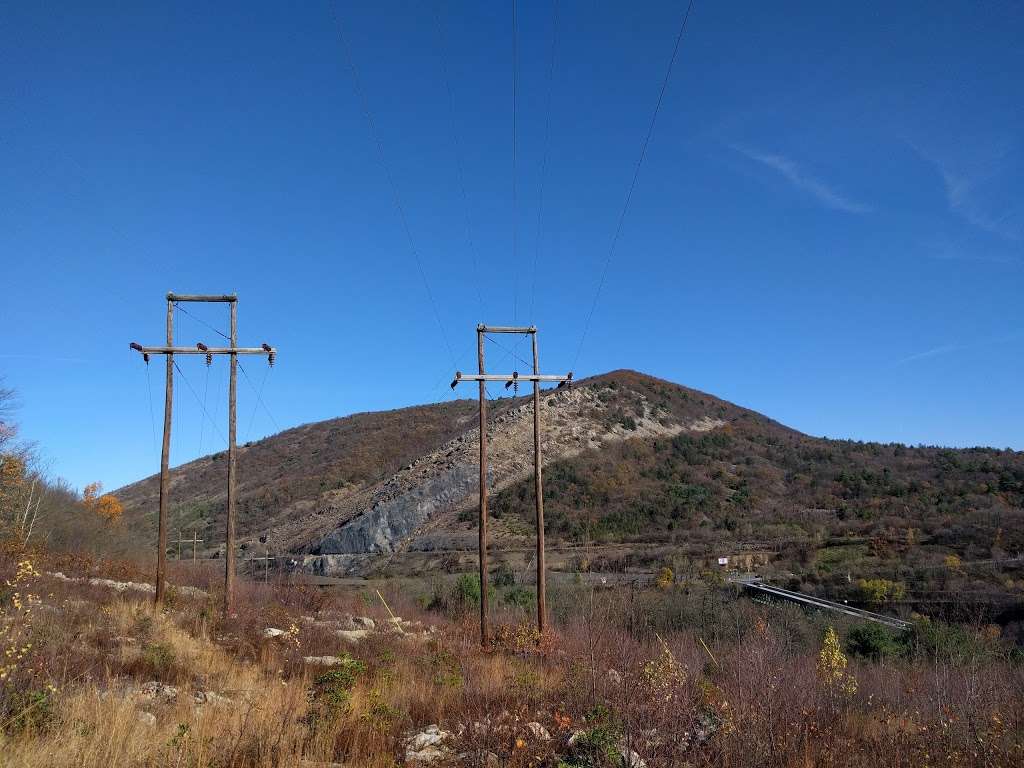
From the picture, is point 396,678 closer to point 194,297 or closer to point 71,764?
point 71,764

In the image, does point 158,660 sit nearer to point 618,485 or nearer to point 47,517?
point 47,517

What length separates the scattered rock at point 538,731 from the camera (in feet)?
25.4

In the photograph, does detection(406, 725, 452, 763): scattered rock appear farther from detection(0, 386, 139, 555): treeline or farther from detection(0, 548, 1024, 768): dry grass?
detection(0, 386, 139, 555): treeline

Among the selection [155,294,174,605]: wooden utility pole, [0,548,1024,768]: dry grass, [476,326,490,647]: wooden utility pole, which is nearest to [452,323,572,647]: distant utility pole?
[476,326,490,647]: wooden utility pole

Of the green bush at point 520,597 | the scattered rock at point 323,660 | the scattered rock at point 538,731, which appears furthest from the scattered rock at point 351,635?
the scattered rock at point 538,731

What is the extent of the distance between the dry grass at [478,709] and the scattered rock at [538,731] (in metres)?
0.07

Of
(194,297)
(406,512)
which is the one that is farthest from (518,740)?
(406,512)

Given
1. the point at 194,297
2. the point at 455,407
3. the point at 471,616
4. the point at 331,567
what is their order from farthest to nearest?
the point at 455,407 < the point at 331,567 < the point at 471,616 < the point at 194,297

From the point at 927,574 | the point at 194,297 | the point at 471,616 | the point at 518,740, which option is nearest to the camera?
the point at 518,740

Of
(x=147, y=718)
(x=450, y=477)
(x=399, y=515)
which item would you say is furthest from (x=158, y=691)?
(x=450, y=477)

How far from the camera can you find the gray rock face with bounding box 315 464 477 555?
1882 inches

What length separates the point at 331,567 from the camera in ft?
148

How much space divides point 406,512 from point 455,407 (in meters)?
59.3

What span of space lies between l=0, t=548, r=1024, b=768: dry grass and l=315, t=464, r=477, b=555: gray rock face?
111 ft
